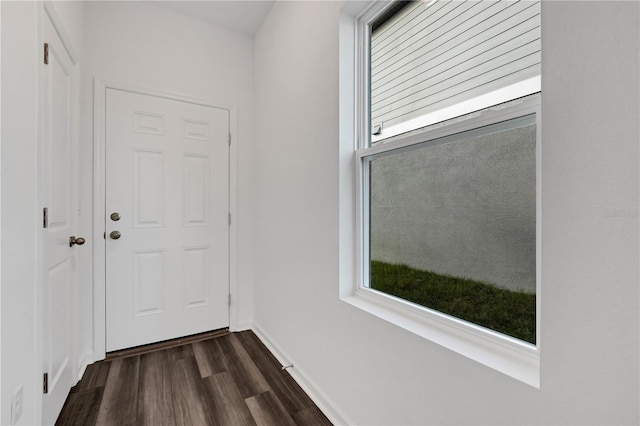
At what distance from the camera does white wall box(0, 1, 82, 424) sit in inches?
38.6


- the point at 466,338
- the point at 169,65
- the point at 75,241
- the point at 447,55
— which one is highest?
the point at 169,65

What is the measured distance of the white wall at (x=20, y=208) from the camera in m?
0.98

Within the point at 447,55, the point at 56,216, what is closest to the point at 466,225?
the point at 447,55

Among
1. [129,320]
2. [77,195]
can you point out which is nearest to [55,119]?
[77,195]

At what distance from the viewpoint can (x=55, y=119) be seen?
1450 mm

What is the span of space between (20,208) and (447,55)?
1761 millimetres

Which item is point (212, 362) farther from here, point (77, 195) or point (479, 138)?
point (479, 138)

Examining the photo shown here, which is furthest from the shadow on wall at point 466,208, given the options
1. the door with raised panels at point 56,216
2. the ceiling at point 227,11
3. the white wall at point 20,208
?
the ceiling at point 227,11

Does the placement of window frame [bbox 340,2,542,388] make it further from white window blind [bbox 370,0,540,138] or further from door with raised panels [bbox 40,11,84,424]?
door with raised panels [bbox 40,11,84,424]

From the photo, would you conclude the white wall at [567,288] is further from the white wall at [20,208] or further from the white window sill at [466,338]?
the white wall at [20,208]

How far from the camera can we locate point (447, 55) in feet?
3.67

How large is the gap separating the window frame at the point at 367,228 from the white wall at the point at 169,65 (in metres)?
1.44

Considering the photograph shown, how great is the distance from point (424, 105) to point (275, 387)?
1.79m

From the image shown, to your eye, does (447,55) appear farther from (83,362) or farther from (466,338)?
(83,362)
